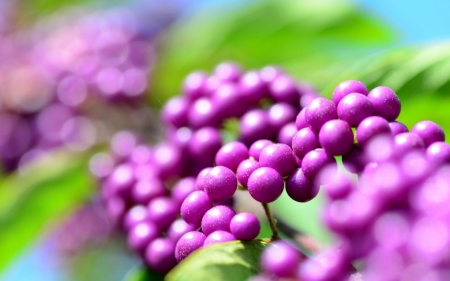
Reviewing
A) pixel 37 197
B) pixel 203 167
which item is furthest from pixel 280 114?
pixel 37 197

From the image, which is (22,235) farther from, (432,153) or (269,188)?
(432,153)

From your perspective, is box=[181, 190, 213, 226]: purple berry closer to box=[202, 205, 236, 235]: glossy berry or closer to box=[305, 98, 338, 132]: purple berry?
box=[202, 205, 236, 235]: glossy berry

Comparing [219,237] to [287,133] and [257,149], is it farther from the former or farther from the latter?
[287,133]

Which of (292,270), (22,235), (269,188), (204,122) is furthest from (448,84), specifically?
(22,235)

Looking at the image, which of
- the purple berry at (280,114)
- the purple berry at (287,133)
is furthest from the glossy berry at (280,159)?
the purple berry at (280,114)

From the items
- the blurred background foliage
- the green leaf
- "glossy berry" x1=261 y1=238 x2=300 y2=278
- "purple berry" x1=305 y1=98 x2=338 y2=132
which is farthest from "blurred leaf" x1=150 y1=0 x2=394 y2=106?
"glossy berry" x1=261 y1=238 x2=300 y2=278

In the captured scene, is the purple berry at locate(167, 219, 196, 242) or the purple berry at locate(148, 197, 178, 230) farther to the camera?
the purple berry at locate(148, 197, 178, 230)
